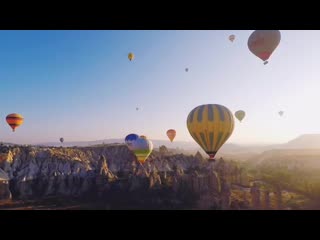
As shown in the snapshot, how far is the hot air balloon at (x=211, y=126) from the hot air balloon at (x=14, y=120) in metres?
21.0

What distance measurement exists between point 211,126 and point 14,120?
885 inches

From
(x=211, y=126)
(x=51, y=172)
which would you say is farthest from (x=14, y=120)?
(x=211, y=126)

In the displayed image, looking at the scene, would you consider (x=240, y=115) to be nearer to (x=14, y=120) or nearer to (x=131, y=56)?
(x=131, y=56)

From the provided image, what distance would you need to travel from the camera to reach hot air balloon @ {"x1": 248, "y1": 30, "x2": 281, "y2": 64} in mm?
15684

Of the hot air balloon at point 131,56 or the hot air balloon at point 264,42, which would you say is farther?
the hot air balloon at point 131,56

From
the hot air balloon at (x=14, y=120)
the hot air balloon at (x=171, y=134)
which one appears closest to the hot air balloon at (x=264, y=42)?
the hot air balloon at (x=171, y=134)

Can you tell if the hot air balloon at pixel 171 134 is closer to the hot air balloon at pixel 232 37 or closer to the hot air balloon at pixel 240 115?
the hot air balloon at pixel 240 115

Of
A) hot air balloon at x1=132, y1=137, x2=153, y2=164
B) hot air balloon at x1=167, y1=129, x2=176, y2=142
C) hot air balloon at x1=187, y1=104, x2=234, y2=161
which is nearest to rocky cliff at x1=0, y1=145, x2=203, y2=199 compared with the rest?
hot air balloon at x1=132, y1=137, x2=153, y2=164

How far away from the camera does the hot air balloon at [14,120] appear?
28828mm

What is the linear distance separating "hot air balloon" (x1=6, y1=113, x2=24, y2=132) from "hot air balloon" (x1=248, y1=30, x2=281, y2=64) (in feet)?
80.3

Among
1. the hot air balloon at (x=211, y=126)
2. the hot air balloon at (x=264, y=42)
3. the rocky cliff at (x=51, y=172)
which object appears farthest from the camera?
the rocky cliff at (x=51, y=172)
